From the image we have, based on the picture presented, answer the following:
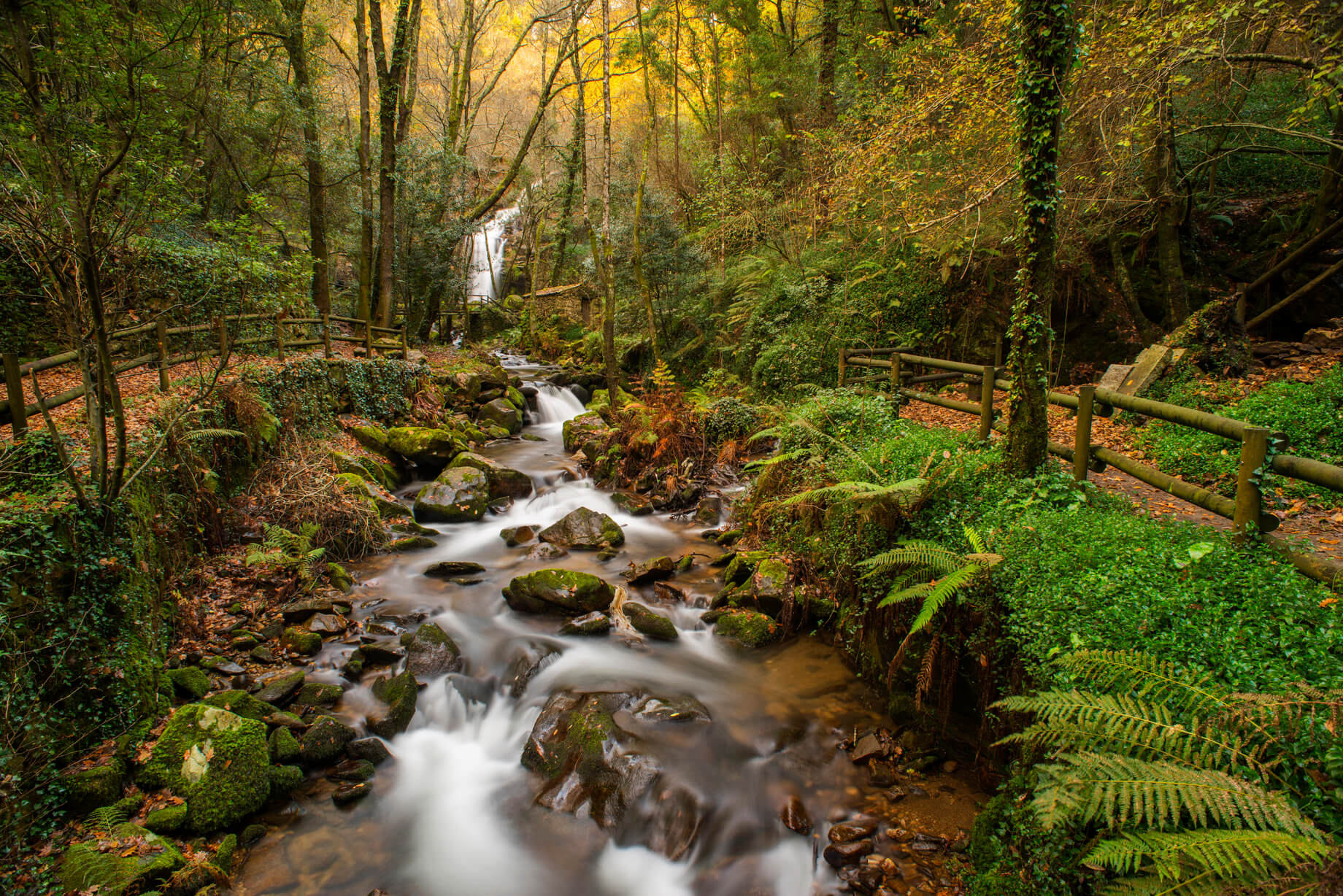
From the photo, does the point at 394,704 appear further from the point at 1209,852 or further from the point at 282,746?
the point at 1209,852

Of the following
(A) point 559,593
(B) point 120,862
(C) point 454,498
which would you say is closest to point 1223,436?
(A) point 559,593

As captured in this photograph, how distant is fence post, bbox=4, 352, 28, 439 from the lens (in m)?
5.25

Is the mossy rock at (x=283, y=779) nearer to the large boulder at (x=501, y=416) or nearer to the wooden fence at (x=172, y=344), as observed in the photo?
the wooden fence at (x=172, y=344)

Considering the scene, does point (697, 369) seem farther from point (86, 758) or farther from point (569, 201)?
point (86, 758)

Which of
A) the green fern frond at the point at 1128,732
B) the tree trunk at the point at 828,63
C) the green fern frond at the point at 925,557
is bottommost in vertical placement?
the green fern frond at the point at 1128,732

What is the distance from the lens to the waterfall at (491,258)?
31.7 m

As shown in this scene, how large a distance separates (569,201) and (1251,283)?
21165 mm

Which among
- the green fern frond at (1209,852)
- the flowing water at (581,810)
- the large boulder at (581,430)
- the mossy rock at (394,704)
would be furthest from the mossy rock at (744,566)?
the large boulder at (581,430)

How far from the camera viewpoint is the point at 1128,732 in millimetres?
2986

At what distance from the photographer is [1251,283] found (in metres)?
10.5

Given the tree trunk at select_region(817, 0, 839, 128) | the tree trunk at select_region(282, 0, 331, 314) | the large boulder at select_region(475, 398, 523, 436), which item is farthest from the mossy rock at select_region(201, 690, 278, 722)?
the tree trunk at select_region(817, 0, 839, 128)

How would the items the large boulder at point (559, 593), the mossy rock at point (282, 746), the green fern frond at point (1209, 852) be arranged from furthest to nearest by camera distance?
the large boulder at point (559, 593)
the mossy rock at point (282, 746)
the green fern frond at point (1209, 852)

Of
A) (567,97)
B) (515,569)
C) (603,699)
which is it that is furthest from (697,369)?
(567,97)

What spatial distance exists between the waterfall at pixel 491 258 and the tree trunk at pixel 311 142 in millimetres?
13850
